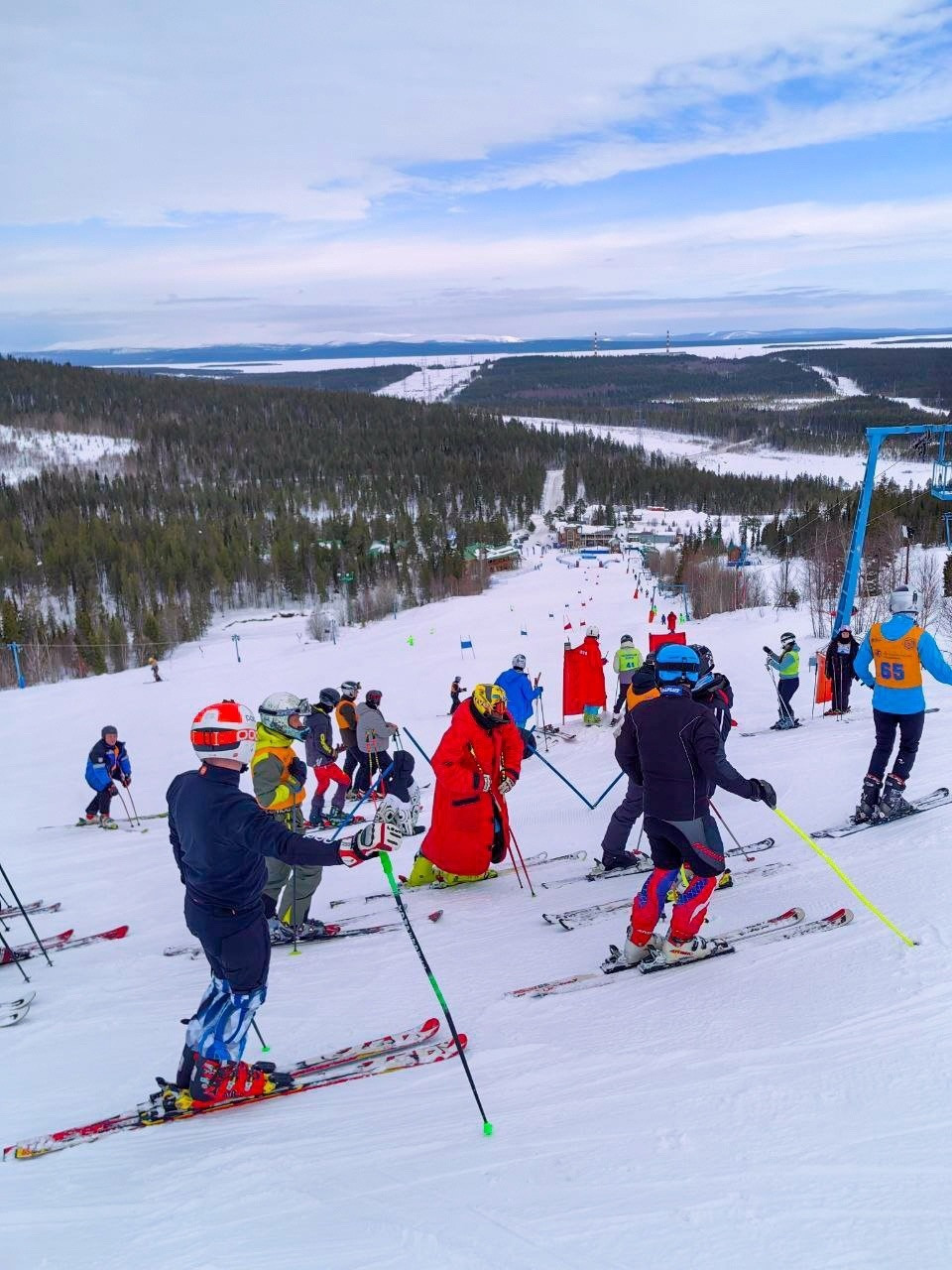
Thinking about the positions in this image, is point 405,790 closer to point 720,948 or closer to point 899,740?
point 720,948

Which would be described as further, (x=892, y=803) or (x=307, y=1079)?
(x=892, y=803)

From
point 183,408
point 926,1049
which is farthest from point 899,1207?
point 183,408

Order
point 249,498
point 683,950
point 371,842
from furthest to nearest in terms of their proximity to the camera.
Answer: point 249,498
point 683,950
point 371,842

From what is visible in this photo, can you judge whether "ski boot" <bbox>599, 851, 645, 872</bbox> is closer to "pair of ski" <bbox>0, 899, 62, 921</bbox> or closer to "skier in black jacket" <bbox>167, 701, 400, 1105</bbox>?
"skier in black jacket" <bbox>167, 701, 400, 1105</bbox>

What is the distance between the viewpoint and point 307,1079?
406 cm

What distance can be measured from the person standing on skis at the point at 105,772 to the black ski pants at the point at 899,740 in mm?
9551

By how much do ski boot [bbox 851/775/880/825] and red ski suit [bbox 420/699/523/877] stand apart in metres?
3.07

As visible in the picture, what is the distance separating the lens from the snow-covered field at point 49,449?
408 feet

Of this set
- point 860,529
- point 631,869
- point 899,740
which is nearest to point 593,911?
point 631,869

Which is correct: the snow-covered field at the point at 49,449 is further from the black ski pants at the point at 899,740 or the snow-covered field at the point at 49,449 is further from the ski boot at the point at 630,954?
the ski boot at the point at 630,954

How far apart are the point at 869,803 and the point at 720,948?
2.91 metres

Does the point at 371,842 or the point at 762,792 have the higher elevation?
the point at 371,842

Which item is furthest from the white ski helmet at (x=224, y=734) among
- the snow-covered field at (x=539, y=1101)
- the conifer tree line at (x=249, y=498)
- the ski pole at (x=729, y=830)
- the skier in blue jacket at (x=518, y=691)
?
the conifer tree line at (x=249, y=498)

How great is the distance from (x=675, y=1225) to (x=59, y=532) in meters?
99.6
